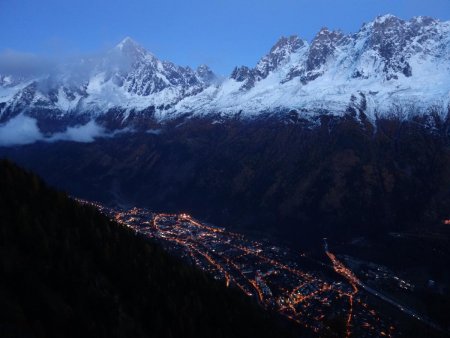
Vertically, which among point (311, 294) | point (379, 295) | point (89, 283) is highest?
point (379, 295)

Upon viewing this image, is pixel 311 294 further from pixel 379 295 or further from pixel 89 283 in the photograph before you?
pixel 89 283

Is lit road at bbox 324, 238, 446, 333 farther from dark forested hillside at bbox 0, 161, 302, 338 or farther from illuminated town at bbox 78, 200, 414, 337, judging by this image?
dark forested hillside at bbox 0, 161, 302, 338

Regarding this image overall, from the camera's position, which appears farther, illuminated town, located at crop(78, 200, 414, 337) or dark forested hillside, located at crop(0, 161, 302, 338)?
illuminated town, located at crop(78, 200, 414, 337)

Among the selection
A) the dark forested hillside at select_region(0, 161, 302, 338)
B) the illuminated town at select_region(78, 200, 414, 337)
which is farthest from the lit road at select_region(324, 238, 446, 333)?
the dark forested hillside at select_region(0, 161, 302, 338)

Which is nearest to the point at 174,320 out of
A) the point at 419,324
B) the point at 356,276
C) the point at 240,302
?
the point at 240,302

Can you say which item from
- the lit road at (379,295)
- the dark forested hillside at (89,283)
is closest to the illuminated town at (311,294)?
the lit road at (379,295)

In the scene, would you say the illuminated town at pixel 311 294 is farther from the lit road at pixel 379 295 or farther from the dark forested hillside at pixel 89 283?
the dark forested hillside at pixel 89 283

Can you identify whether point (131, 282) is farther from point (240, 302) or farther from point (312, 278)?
point (312, 278)

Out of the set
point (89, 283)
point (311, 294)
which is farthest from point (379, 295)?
point (89, 283)
